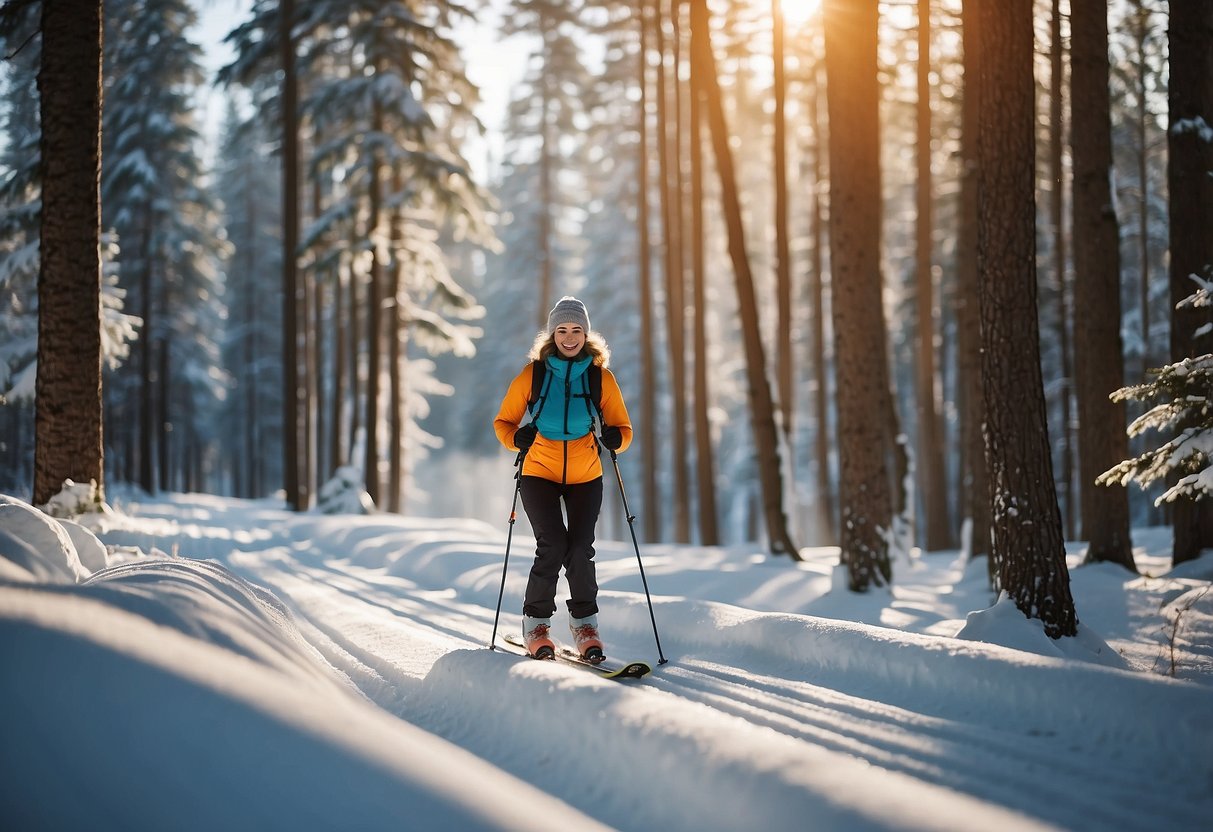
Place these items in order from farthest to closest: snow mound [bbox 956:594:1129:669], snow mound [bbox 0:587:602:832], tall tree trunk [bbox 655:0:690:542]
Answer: tall tree trunk [bbox 655:0:690:542]
snow mound [bbox 956:594:1129:669]
snow mound [bbox 0:587:602:832]

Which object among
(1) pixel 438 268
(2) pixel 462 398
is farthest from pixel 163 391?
(2) pixel 462 398

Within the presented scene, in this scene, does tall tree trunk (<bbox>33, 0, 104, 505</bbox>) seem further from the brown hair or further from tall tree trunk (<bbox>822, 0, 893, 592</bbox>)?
tall tree trunk (<bbox>822, 0, 893, 592</bbox>)

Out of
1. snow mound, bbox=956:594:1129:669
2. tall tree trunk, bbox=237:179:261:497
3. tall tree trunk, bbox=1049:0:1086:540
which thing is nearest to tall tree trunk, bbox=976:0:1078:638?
snow mound, bbox=956:594:1129:669

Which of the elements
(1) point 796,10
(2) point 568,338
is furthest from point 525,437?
Result: (1) point 796,10

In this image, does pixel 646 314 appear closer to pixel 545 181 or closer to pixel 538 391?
pixel 545 181

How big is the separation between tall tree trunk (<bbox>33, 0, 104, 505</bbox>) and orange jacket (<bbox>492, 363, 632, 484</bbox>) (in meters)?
5.02

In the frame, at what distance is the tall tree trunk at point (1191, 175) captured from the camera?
8547mm

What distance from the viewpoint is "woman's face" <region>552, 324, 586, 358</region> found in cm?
515

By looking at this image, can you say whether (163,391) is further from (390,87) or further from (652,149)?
(652,149)

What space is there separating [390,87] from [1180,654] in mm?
18211

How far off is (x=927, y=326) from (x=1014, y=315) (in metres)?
11.0

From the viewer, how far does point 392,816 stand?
2469 millimetres

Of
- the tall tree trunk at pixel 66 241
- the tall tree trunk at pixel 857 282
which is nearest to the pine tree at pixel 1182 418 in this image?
the tall tree trunk at pixel 857 282

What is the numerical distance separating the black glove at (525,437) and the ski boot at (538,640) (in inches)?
44.5
